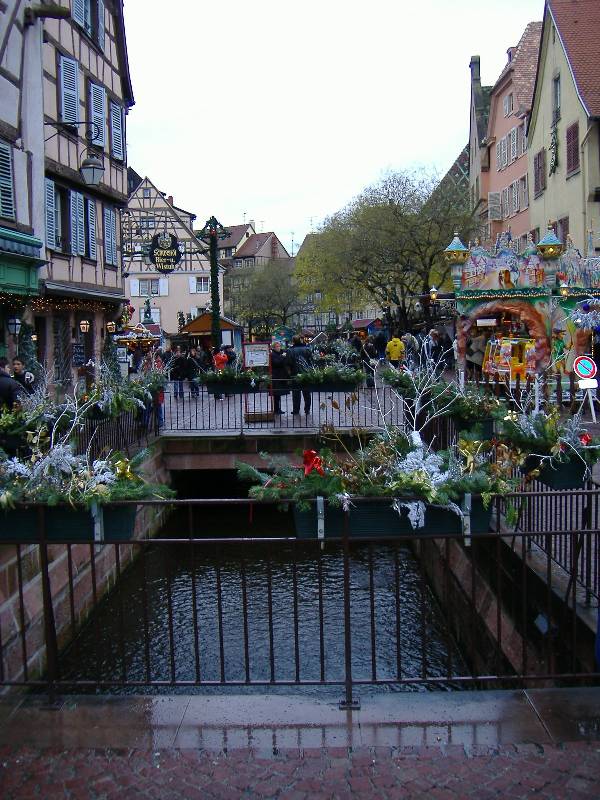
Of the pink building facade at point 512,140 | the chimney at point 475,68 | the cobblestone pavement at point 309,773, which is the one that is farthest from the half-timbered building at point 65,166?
the chimney at point 475,68

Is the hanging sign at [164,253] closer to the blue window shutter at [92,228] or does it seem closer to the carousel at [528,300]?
the blue window shutter at [92,228]

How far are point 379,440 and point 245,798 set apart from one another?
9.76 feet

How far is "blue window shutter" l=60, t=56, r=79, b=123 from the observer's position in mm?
20266

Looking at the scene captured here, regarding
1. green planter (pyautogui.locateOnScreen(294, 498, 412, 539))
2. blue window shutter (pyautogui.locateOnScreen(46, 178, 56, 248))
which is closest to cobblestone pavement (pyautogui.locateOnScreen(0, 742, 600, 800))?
green planter (pyautogui.locateOnScreen(294, 498, 412, 539))

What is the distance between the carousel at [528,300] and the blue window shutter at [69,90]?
34.1ft

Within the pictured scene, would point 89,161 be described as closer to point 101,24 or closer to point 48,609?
point 101,24

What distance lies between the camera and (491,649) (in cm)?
811

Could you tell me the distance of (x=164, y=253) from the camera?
2812cm

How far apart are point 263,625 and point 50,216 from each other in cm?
1391

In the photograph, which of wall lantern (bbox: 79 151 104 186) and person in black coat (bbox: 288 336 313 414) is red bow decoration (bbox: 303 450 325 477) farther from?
wall lantern (bbox: 79 151 104 186)

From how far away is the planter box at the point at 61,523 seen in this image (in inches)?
209

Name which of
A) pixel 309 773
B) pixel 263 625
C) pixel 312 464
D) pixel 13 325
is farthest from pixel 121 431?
pixel 309 773

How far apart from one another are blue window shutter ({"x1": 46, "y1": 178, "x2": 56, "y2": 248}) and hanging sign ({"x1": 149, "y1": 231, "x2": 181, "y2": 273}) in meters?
7.59

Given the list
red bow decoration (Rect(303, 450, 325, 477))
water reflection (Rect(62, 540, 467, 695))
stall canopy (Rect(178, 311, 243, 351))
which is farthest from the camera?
stall canopy (Rect(178, 311, 243, 351))
